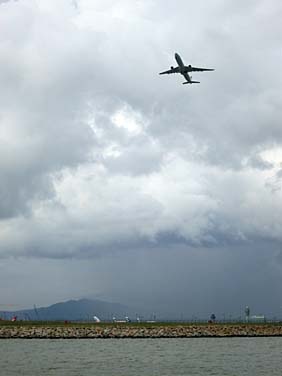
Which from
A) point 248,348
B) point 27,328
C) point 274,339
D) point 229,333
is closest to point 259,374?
point 248,348

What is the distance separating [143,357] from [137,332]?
4027cm

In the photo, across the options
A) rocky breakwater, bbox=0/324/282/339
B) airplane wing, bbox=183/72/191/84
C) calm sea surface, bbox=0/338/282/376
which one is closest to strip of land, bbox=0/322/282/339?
rocky breakwater, bbox=0/324/282/339

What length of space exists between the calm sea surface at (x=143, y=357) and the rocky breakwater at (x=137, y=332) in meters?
10.9

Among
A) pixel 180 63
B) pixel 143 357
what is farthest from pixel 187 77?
pixel 143 357

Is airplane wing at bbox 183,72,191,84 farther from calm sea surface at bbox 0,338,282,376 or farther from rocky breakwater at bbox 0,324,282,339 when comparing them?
rocky breakwater at bbox 0,324,282,339

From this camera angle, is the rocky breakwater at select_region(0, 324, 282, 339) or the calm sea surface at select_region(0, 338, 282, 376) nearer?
the calm sea surface at select_region(0, 338, 282, 376)

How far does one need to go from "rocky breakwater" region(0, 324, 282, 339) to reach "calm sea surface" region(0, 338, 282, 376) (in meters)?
10.9

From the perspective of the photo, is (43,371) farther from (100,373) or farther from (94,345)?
(94,345)

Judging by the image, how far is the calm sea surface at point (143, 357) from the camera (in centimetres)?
6656

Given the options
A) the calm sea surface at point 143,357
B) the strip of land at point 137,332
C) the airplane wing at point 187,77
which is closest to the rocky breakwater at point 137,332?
the strip of land at point 137,332

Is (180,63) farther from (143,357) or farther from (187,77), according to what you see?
(143,357)

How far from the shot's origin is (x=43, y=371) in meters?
65.9

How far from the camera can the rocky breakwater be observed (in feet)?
383

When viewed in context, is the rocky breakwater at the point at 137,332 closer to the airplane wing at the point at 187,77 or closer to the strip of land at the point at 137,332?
the strip of land at the point at 137,332
